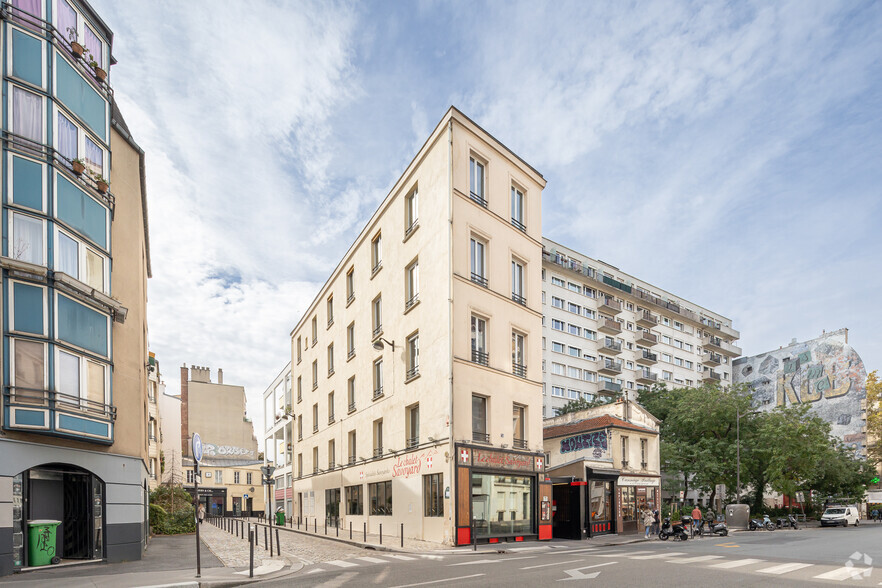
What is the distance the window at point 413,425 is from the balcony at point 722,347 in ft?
210

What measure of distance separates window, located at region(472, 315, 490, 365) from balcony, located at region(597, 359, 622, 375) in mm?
40501

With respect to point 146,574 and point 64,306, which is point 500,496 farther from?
point 64,306

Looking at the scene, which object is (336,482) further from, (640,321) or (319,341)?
(640,321)

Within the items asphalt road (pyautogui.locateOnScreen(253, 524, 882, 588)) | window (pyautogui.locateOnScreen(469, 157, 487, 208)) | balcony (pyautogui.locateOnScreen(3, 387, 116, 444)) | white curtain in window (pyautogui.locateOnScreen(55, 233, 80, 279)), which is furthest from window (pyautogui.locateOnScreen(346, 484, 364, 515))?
white curtain in window (pyautogui.locateOnScreen(55, 233, 80, 279))

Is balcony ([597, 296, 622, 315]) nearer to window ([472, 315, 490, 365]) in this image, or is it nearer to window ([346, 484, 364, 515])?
window ([346, 484, 364, 515])

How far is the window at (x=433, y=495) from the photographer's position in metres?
24.7

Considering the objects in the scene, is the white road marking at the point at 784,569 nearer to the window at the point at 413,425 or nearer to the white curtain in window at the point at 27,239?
the window at the point at 413,425

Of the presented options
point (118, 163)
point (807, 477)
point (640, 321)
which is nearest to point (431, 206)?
point (118, 163)

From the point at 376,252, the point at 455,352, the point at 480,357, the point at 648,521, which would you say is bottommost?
the point at 648,521

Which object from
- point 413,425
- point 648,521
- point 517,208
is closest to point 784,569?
point 648,521

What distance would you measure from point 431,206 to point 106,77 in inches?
526

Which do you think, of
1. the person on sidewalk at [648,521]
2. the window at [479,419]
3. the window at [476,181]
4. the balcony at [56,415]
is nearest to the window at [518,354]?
the window at [479,419]

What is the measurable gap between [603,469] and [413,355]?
11.1m

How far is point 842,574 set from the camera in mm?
13656
